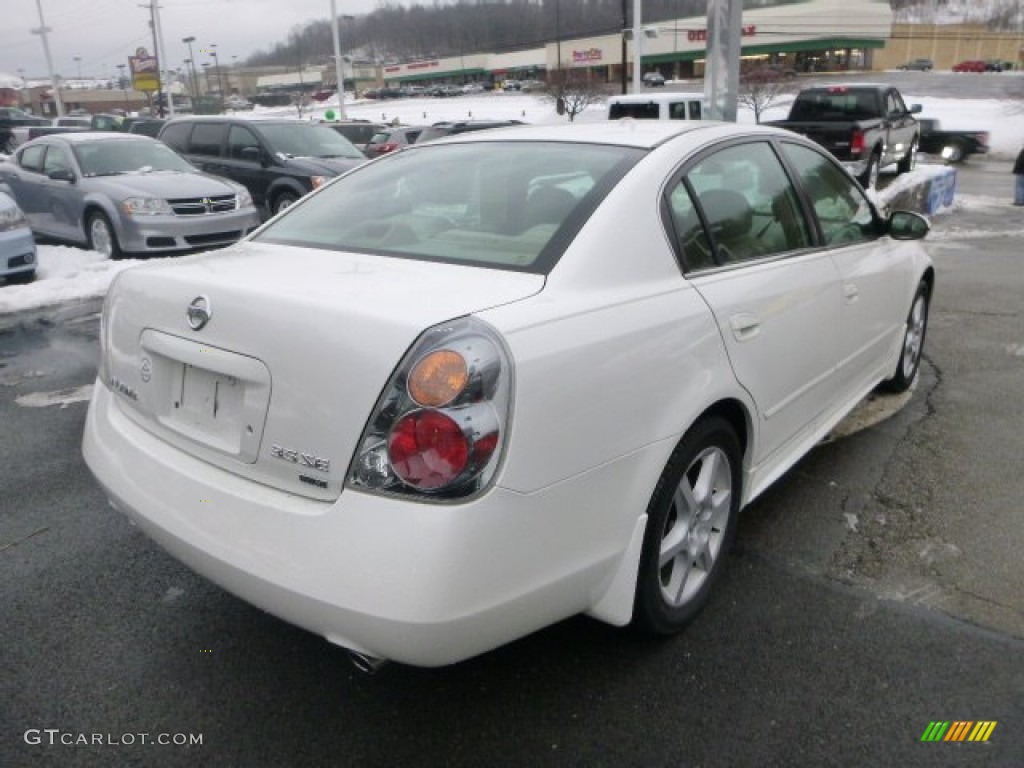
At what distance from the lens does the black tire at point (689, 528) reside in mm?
2420

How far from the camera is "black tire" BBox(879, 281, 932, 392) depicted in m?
4.80

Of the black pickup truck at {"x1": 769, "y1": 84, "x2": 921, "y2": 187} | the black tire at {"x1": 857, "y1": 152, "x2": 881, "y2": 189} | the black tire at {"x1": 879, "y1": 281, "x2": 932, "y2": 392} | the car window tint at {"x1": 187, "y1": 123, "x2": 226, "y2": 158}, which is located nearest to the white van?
the black pickup truck at {"x1": 769, "y1": 84, "x2": 921, "y2": 187}

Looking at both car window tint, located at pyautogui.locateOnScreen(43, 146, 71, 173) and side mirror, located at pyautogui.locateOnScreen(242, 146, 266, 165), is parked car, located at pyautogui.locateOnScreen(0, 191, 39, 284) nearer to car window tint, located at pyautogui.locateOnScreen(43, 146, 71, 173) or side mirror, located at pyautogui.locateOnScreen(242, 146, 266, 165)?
car window tint, located at pyautogui.locateOnScreen(43, 146, 71, 173)

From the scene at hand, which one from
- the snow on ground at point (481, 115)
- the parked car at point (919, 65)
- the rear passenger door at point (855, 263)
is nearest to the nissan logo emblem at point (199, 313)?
the rear passenger door at point (855, 263)

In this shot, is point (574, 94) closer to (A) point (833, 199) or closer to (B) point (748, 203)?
(A) point (833, 199)

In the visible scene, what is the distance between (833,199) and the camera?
12.7 feet

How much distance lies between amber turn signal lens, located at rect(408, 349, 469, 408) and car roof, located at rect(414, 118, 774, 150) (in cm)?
132

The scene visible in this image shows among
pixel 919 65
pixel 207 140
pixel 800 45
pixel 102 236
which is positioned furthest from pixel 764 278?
pixel 919 65

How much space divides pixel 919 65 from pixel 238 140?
84.1 m

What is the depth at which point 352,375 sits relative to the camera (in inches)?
77.6

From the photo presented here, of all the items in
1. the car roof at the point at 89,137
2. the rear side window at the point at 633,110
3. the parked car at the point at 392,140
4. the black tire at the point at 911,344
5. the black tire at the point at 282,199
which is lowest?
the black tire at the point at 911,344

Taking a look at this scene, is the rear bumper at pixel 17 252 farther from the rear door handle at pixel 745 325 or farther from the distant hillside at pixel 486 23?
the distant hillside at pixel 486 23

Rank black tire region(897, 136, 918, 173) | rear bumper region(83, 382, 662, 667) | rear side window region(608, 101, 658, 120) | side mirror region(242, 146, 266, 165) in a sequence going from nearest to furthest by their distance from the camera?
rear bumper region(83, 382, 662, 667) < side mirror region(242, 146, 266, 165) < rear side window region(608, 101, 658, 120) < black tire region(897, 136, 918, 173)

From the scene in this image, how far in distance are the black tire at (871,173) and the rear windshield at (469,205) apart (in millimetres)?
12988
